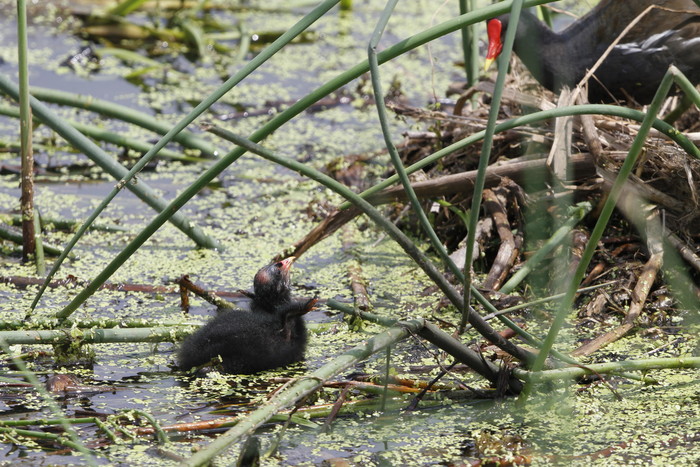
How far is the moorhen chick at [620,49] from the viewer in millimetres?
3963

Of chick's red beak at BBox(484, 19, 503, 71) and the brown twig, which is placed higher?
chick's red beak at BBox(484, 19, 503, 71)

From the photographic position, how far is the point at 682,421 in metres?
2.33

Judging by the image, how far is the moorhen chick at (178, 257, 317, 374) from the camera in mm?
2641

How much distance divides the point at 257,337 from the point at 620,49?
222 cm

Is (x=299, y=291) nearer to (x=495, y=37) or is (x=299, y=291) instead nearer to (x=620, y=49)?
(x=620, y=49)

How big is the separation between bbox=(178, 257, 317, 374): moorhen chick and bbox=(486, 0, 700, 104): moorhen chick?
171 centimetres

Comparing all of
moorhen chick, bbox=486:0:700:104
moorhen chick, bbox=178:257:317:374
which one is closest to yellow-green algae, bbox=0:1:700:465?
moorhen chick, bbox=178:257:317:374

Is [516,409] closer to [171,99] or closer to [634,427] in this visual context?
[634,427]

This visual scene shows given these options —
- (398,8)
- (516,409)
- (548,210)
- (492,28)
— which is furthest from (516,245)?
(398,8)

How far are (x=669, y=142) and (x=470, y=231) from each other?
→ 1.48m

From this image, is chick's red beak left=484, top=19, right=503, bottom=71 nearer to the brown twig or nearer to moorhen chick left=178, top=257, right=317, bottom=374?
the brown twig

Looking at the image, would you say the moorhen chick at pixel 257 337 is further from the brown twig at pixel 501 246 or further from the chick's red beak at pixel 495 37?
the chick's red beak at pixel 495 37

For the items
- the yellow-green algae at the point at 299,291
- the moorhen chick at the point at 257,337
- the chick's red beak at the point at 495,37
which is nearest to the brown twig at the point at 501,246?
the yellow-green algae at the point at 299,291

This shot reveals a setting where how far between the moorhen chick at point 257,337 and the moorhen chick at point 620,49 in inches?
67.3
